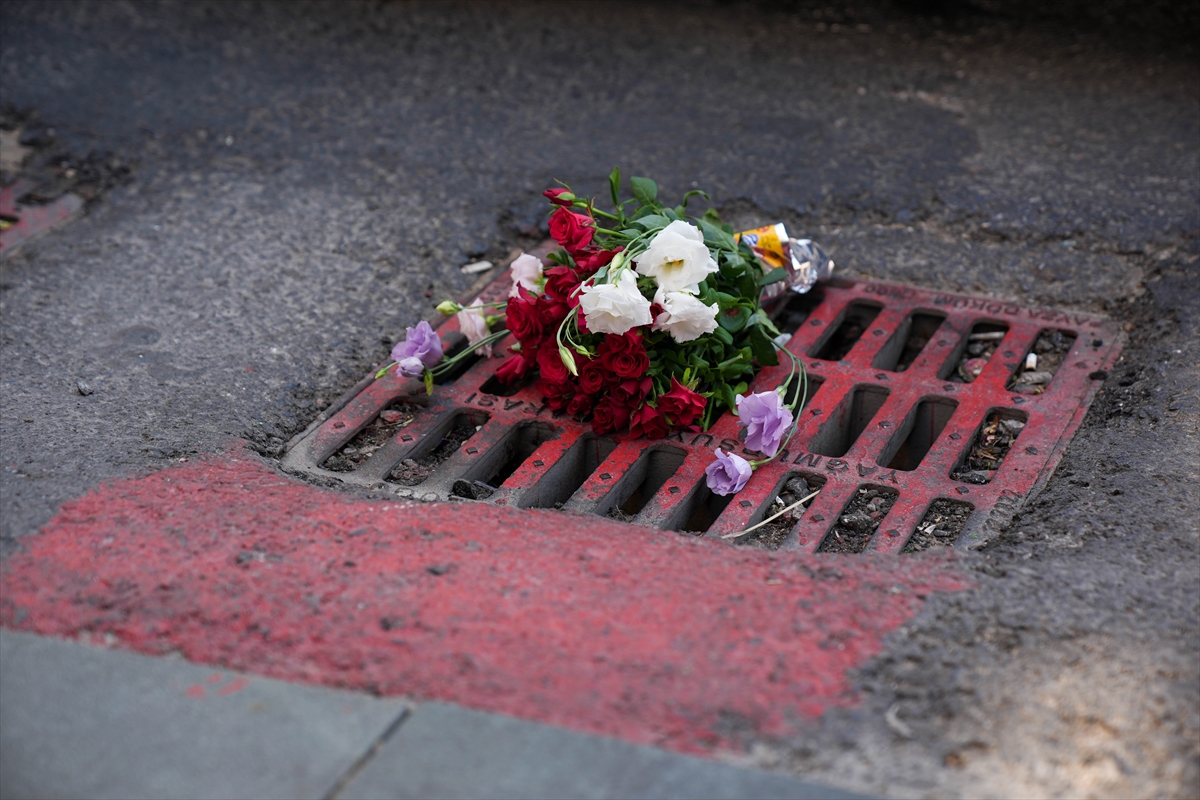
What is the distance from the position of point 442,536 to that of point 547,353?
1.65 feet

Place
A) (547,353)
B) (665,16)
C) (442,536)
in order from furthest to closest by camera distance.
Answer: (665,16), (547,353), (442,536)

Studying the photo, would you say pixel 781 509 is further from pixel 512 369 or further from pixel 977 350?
pixel 977 350

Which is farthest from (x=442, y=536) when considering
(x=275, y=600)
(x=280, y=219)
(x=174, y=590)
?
(x=280, y=219)

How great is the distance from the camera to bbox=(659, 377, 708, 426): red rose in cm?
205

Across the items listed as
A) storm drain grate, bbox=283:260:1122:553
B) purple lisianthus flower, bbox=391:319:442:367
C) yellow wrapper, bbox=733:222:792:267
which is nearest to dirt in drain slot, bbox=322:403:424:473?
storm drain grate, bbox=283:260:1122:553

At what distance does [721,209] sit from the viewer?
9.52 feet

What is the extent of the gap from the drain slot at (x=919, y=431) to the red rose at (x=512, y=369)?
0.75 metres

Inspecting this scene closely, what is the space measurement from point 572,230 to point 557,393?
321 millimetres

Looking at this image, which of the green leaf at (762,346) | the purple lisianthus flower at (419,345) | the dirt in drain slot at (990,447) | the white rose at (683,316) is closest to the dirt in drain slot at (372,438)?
the purple lisianthus flower at (419,345)

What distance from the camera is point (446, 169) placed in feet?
10.3

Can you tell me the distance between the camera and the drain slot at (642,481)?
6.72 feet

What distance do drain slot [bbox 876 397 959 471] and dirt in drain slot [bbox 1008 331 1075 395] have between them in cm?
16

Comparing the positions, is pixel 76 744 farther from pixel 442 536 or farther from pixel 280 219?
pixel 280 219

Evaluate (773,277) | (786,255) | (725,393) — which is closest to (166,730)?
(725,393)
